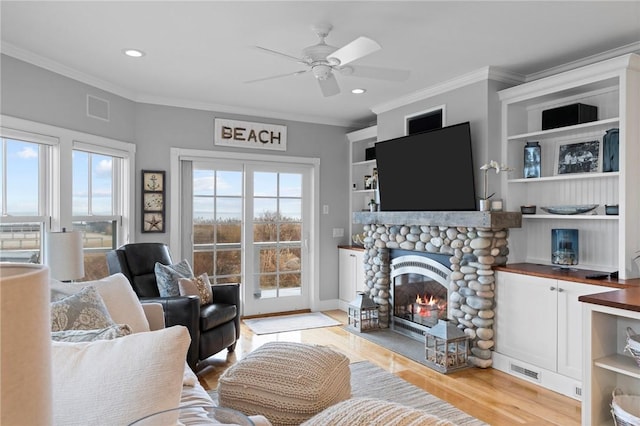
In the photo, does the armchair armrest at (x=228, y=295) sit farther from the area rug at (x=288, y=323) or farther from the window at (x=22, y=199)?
the window at (x=22, y=199)

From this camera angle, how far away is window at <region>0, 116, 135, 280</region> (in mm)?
3217

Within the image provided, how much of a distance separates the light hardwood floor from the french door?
105cm

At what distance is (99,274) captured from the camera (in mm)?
4133

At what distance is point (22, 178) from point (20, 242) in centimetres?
49

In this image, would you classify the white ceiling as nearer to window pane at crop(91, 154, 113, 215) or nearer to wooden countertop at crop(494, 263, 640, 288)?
window pane at crop(91, 154, 113, 215)

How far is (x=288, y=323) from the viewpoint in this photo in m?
5.05

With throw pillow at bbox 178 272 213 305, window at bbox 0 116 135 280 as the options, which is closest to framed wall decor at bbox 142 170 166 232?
window at bbox 0 116 135 280

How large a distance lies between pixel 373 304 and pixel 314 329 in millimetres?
720

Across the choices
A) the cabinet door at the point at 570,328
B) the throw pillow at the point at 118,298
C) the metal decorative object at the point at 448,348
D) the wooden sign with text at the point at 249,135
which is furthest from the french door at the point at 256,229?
the cabinet door at the point at 570,328

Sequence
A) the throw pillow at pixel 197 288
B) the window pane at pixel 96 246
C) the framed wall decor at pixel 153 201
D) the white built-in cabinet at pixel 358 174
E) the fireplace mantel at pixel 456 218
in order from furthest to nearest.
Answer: the white built-in cabinet at pixel 358 174
the framed wall decor at pixel 153 201
the window pane at pixel 96 246
the throw pillow at pixel 197 288
the fireplace mantel at pixel 456 218

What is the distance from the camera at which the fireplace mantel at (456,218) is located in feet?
11.5

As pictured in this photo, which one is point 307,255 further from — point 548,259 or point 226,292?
point 548,259

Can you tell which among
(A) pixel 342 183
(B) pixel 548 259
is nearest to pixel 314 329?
(A) pixel 342 183

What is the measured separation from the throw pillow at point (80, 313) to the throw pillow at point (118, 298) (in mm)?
213
